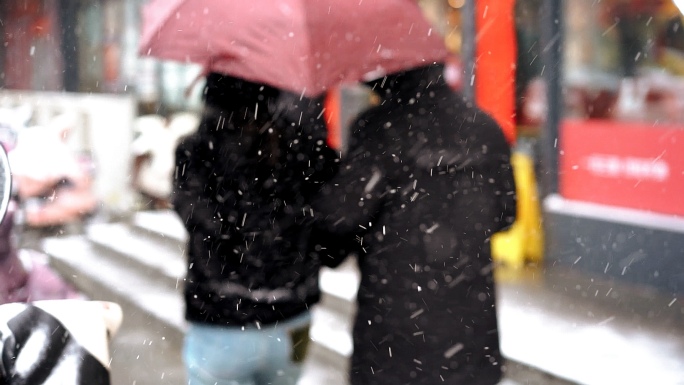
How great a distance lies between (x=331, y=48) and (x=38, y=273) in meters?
1.12

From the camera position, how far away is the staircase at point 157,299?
5234 millimetres

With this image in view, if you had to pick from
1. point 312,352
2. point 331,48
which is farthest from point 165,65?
point 331,48

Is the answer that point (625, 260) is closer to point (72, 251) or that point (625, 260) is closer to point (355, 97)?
point (355, 97)

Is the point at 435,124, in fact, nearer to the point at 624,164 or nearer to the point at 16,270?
the point at 16,270

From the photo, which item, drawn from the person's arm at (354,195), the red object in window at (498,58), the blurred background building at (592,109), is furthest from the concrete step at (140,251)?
the person's arm at (354,195)

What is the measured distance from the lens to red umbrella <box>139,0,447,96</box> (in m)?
2.31

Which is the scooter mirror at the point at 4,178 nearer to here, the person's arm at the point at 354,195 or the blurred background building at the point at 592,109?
the person's arm at the point at 354,195

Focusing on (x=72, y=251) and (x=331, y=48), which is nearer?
(x=331, y=48)

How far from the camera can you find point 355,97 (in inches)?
391

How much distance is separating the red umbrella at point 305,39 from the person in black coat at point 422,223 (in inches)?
4.2

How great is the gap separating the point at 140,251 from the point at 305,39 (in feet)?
21.0

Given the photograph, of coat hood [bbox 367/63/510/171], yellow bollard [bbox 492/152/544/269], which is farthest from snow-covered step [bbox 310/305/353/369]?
coat hood [bbox 367/63/510/171]

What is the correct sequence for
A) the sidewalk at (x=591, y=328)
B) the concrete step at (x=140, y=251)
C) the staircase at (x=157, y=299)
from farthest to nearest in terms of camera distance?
the concrete step at (x=140, y=251)
the staircase at (x=157, y=299)
the sidewalk at (x=591, y=328)

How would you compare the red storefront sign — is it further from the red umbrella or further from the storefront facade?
the red umbrella
